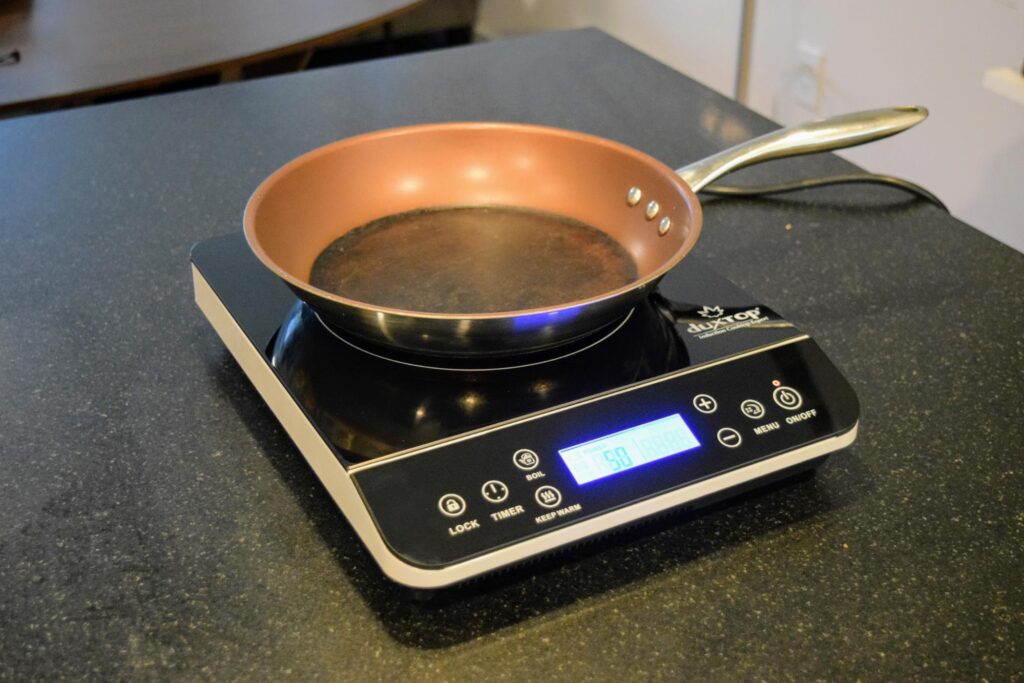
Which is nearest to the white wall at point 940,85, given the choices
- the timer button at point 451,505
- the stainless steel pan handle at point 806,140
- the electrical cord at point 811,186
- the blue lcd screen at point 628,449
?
the electrical cord at point 811,186

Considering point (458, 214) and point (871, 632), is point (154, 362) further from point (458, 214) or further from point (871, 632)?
point (871, 632)

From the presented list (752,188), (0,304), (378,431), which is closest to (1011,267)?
(752,188)

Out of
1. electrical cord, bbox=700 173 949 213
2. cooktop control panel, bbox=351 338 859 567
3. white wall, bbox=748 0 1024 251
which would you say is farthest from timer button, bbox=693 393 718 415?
white wall, bbox=748 0 1024 251

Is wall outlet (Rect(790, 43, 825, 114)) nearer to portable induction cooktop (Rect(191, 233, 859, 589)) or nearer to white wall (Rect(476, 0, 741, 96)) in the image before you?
white wall (Rect(476, 0, 741, 96))

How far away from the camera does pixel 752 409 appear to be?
0.52 m

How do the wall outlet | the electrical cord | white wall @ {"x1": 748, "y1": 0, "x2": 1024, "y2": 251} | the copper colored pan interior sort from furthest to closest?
the wall outlet < white wall @ {"x1": 748, "y1": 0, "x2": 1024, "y2": 251} < the electrical cord < the copper colored pan interior

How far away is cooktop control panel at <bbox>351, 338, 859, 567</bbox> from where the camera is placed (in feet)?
1.46

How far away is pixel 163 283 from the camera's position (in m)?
0.72

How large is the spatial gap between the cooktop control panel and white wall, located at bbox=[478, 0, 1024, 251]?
91 centimetres

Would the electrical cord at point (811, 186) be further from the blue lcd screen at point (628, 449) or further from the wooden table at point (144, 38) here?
the wooden table at point (144, 38)

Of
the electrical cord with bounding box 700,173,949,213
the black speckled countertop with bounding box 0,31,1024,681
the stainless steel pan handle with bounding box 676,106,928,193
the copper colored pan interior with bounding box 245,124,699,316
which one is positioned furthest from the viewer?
the electrical cord with bounding box 700,173,949,213

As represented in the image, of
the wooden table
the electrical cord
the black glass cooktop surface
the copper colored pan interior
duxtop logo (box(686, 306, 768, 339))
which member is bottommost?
the wooden table

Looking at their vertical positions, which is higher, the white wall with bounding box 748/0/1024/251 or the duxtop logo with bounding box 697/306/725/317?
the duxtop logo with bounding box 697/306/725/317

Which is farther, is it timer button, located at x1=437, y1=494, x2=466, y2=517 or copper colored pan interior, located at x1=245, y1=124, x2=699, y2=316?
copper colored pan interior, located at x1=245, y1=124, x2=699, y2=316
